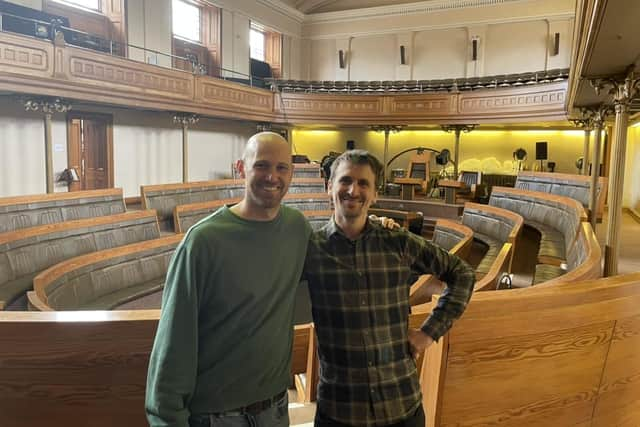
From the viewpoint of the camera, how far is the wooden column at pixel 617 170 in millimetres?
4574

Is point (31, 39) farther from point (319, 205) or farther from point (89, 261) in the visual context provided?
point (319, 205)

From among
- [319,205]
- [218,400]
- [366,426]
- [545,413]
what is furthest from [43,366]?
[319,205]

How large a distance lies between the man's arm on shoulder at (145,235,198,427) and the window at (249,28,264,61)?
1525cm

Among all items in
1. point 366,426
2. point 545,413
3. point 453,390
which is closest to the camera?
point 366,426

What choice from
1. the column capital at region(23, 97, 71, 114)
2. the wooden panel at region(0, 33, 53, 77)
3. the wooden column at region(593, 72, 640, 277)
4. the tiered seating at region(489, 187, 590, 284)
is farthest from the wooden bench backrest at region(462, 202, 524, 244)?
the column capital at region(23, 97, 71, 114)

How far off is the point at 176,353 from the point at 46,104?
835cm

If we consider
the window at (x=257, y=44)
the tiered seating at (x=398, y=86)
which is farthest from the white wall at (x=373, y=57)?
the window at (x=257, y=44)

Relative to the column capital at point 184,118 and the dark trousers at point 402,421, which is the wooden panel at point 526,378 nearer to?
the dark trousers at point 402,421

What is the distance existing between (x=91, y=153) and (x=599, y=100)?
371 inches

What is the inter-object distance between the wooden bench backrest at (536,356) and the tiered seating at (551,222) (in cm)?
180

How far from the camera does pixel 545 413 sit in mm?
1642

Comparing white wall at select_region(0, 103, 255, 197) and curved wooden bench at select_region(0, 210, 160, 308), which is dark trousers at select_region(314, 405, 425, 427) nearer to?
curved wooden bench at select_region(0, 210, 160, 308)

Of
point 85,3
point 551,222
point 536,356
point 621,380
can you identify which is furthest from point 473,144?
point 536,356

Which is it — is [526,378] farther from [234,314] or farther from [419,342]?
[234,314]
